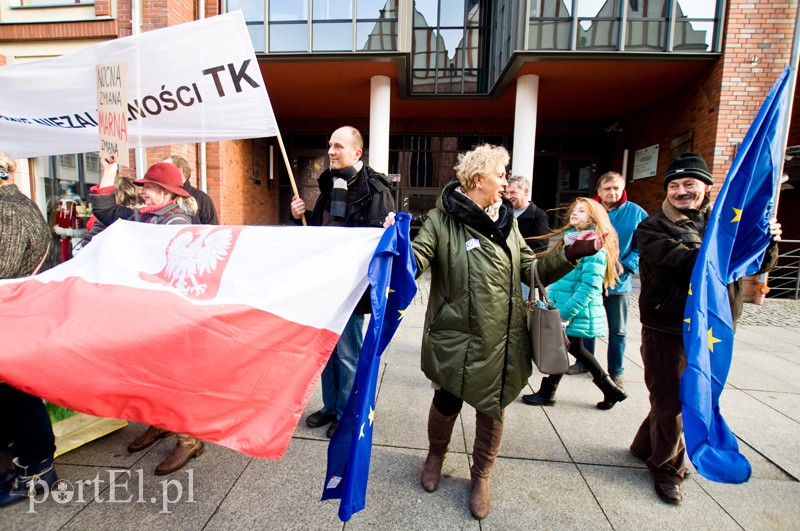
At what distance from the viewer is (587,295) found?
3.11 metres

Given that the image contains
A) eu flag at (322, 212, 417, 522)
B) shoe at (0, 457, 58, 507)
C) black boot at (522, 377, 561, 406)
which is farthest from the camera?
black boot at (522, 377, 561, 406)

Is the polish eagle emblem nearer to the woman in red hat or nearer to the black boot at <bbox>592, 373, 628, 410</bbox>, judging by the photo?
the woman in red hat

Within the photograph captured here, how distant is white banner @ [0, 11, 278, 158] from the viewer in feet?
9.18

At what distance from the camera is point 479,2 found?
10.4 m

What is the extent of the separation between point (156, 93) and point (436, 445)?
10.8 feet

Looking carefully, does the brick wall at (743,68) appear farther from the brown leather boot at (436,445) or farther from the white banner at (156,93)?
the white banner at (156,93)

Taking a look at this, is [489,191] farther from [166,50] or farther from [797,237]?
[797,237]

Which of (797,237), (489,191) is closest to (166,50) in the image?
(489,191)

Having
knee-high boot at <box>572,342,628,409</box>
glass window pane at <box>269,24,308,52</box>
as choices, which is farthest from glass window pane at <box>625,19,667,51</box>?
knee-high boot at <box>572,342,628,409</box>

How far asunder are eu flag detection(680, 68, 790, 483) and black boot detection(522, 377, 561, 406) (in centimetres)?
154

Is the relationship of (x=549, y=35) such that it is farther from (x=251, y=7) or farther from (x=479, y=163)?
(x=479, y=163)

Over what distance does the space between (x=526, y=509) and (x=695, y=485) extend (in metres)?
1.15

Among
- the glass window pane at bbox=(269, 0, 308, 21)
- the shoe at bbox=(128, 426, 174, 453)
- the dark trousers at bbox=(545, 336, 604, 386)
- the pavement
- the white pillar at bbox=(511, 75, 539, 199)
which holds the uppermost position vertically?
the glass window pane at bbox=(269, 0, 308, 21)

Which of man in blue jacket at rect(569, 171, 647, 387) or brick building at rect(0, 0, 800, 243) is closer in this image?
man in blue jacket at rect(569, 171, 647, 387)
